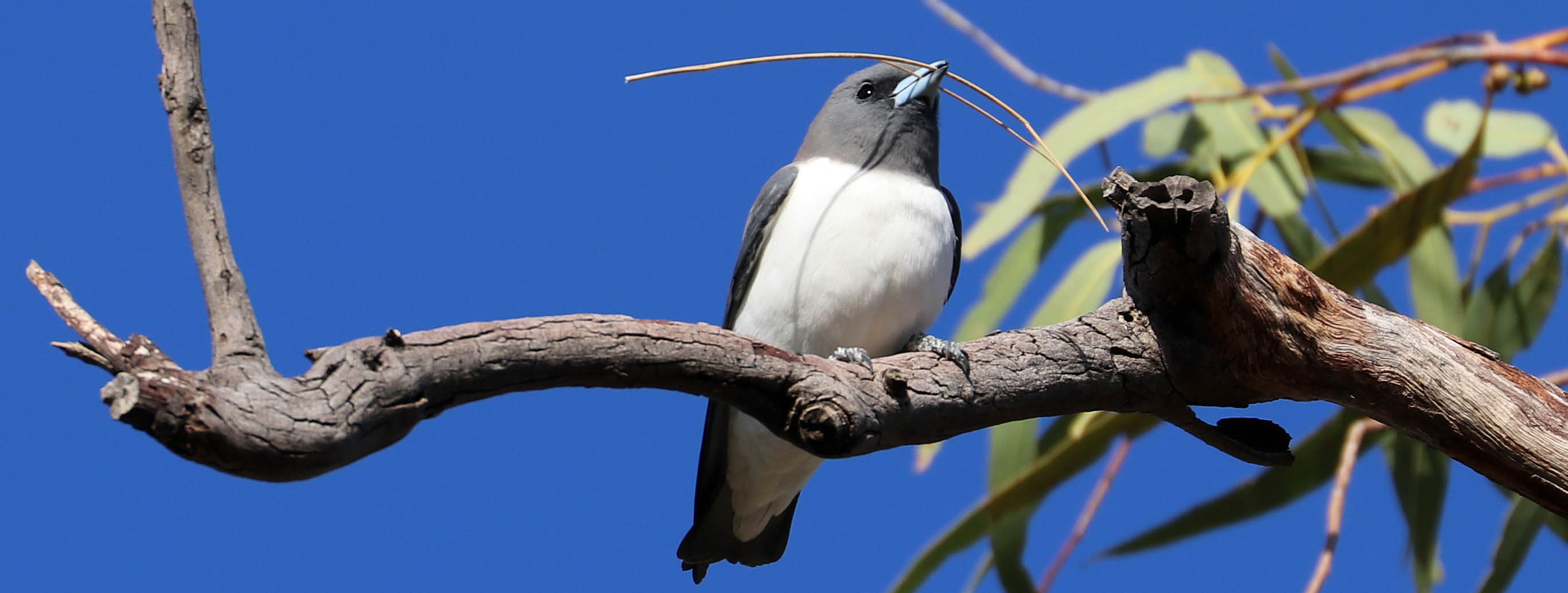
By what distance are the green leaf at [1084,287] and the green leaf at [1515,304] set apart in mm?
1738

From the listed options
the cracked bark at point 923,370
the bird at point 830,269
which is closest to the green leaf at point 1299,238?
the bird at point 830,269

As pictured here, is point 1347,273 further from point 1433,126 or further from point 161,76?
point 161,76

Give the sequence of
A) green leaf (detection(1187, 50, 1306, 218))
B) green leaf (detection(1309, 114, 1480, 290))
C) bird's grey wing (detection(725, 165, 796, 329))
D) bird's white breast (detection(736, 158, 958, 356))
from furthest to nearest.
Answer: green leaf (detection(1187, 50, 1306, 218)) → green leaf (detection(1309, 114, 1480, 290)) → bird's grey wing (detection(725, 165, 796, 329)) → bird's white breast (detection(736, 158, 958, 356))

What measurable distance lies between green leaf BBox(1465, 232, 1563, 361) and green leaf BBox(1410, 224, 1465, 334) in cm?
40

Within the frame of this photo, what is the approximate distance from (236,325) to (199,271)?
6.2 inches

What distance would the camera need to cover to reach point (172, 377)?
7.44 feet

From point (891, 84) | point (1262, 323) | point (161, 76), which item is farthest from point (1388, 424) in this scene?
point (161, 76)

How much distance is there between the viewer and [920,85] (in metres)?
4.48

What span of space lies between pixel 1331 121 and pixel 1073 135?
177cm

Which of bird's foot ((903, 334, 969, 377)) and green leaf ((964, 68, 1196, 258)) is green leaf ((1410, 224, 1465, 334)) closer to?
green leaf ((964, 68, 1196, 258))

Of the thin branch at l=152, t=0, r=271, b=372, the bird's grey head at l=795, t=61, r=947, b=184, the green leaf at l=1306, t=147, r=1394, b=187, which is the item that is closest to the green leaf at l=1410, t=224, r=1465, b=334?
the green leaf at l=1306, t=147, r=1394, b=187

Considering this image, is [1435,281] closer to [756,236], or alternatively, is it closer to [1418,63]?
[1418,63]

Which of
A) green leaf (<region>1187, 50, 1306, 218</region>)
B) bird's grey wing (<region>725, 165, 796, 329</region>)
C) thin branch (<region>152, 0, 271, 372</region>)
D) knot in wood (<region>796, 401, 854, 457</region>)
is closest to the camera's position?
thin branch (<region>152, 0, 271, 372</region>)

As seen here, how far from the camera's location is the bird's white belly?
13.4 feet
